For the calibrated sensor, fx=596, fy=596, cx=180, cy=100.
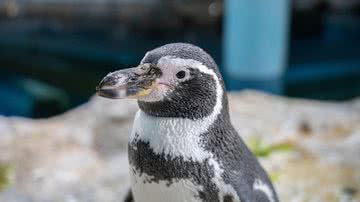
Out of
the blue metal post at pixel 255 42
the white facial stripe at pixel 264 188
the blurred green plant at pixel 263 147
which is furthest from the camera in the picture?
the blue metal post at pixel 255 42


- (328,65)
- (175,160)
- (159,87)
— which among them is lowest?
(328,65)

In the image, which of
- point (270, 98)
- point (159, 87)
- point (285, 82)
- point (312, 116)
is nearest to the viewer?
point (159, 87)

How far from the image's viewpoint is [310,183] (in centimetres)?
145

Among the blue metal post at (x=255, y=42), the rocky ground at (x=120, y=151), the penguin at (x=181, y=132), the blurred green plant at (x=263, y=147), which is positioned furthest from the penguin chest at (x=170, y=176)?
the blue metal post at (x=255, y=42)

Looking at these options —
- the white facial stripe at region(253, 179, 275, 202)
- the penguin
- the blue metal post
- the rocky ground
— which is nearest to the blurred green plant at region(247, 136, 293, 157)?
the rocky ground

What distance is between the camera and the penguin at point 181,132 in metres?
0.79

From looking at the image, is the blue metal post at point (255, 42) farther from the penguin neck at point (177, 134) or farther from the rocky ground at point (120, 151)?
the penguin neck at point (177, 134)

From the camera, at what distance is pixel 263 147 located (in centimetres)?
153

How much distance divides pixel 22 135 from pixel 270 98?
0.80m

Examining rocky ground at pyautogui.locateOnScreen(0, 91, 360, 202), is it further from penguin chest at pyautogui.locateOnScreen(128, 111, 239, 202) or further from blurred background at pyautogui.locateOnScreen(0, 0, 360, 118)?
blurred background at pyautogui.locateOnScreen(0, 0, 360, 118)

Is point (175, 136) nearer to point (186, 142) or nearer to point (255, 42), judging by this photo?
point (186, 142)

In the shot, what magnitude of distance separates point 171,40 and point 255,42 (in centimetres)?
95

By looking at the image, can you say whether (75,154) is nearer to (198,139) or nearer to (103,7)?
(198,139)

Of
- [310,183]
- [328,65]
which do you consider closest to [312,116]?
[310,183]
